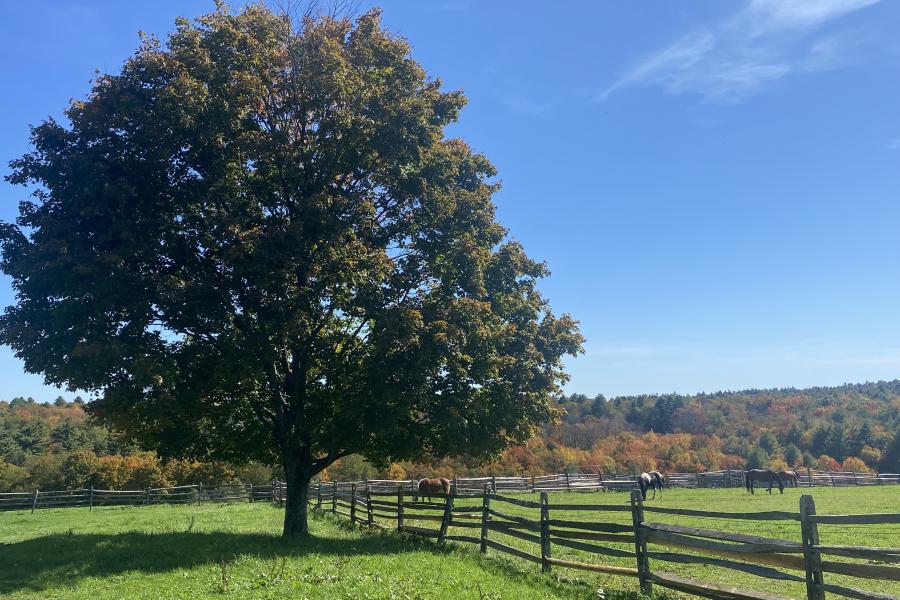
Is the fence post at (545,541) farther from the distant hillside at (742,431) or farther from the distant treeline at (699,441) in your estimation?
the distant hillside at (742,431)

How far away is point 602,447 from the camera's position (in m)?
109

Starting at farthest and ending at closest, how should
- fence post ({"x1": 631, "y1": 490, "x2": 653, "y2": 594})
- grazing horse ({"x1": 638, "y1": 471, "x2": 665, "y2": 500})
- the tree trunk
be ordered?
grazing horse ({"x1": 638, "y1": 471, "x2": 665, "y2": 500}) → the tree trunk → fence post ({"x1": 631, "y1": 490, "x2": 653, "y2": 594})

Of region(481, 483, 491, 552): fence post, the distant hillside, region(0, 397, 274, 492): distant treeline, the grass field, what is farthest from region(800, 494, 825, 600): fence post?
the distant hillside

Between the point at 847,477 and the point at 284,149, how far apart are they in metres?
58.4

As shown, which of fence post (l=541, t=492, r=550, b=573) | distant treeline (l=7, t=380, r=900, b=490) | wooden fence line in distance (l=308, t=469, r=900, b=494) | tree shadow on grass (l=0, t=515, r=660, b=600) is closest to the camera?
tree shadow on grass (l=0, t=515, r=660, b=600)

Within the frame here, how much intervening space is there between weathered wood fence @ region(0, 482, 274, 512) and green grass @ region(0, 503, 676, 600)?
26659 mm

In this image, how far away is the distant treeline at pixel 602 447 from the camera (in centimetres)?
5262

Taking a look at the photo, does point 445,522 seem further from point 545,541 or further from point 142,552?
point 142,552

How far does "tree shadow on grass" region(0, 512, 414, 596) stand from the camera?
1200 cm

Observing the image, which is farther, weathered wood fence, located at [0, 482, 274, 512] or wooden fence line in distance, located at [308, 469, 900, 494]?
wooden fence line in distance, located at [308, 469, 900, 494]

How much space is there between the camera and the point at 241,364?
14.3 meters

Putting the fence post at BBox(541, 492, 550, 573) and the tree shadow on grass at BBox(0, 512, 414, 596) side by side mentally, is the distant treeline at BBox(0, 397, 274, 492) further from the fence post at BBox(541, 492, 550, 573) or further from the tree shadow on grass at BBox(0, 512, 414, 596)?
the fence post at BBox(541, 492, 550, 573)

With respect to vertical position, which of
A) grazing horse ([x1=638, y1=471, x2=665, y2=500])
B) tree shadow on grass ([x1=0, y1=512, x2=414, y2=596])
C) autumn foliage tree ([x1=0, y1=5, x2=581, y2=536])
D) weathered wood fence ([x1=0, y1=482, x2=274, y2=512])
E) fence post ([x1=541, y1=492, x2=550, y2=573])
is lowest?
weathered wood fence ([x1=0, y1=482, x2=274, y2=512])

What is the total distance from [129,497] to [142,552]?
32650 millimetres
